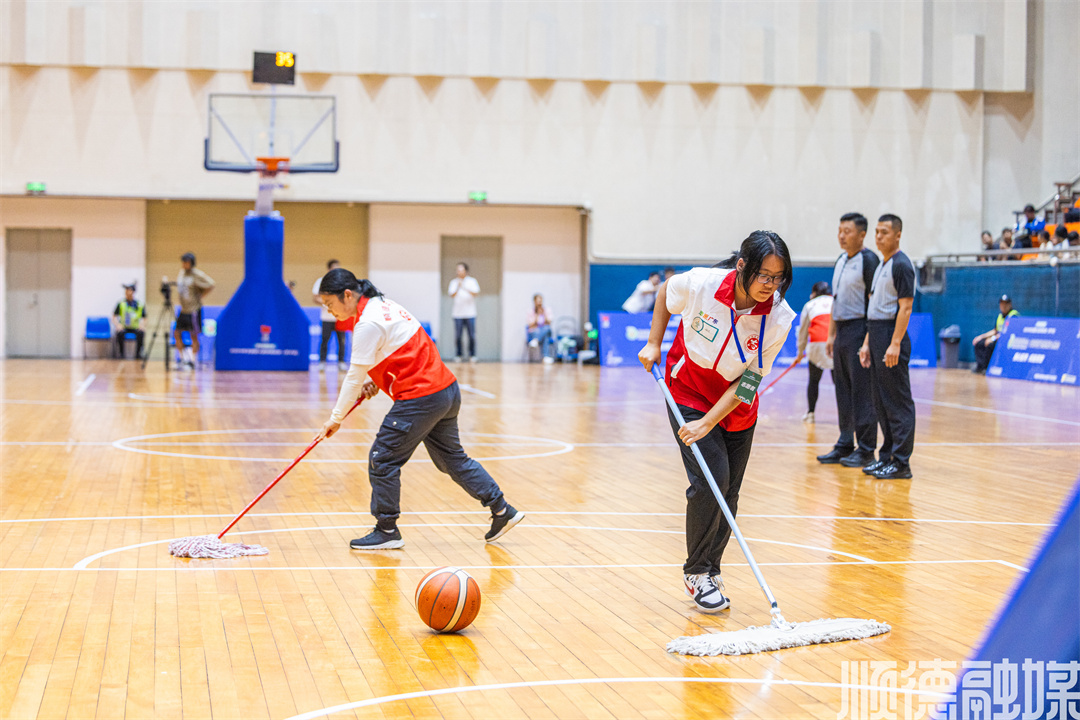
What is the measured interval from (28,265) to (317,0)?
842 cm

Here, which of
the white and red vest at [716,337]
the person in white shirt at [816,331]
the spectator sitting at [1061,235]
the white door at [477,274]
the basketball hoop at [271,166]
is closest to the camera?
the white and red vest at [716,337]

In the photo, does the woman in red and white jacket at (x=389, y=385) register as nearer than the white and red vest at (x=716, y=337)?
No

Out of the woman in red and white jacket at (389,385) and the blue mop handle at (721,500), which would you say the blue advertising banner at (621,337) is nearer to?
the woman in red and white jacket at (389,385)

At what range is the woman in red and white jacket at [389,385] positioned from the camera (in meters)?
6.06

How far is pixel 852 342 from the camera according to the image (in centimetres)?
952

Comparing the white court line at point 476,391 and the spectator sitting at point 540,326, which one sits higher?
the spectator sitting at point 540,326

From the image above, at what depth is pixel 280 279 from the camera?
18672 mm

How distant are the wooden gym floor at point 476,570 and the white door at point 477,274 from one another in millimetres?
12780

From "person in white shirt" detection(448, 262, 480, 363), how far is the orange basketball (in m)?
18.6

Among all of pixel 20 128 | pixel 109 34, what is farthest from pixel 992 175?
pixel 20 128

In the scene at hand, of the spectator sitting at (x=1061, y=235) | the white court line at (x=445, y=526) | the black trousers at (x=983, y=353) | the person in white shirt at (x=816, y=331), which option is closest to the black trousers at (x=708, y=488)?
the white court line at (x=445, y=526)

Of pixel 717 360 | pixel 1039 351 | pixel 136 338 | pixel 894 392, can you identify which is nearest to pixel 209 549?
pixel 717 360

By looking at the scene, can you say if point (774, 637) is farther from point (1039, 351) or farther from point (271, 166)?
point (1039, 351)

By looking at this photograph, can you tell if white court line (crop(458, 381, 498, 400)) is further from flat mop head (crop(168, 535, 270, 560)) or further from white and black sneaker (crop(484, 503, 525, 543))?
flat mop head (crop(168, 535, 270, 560))
